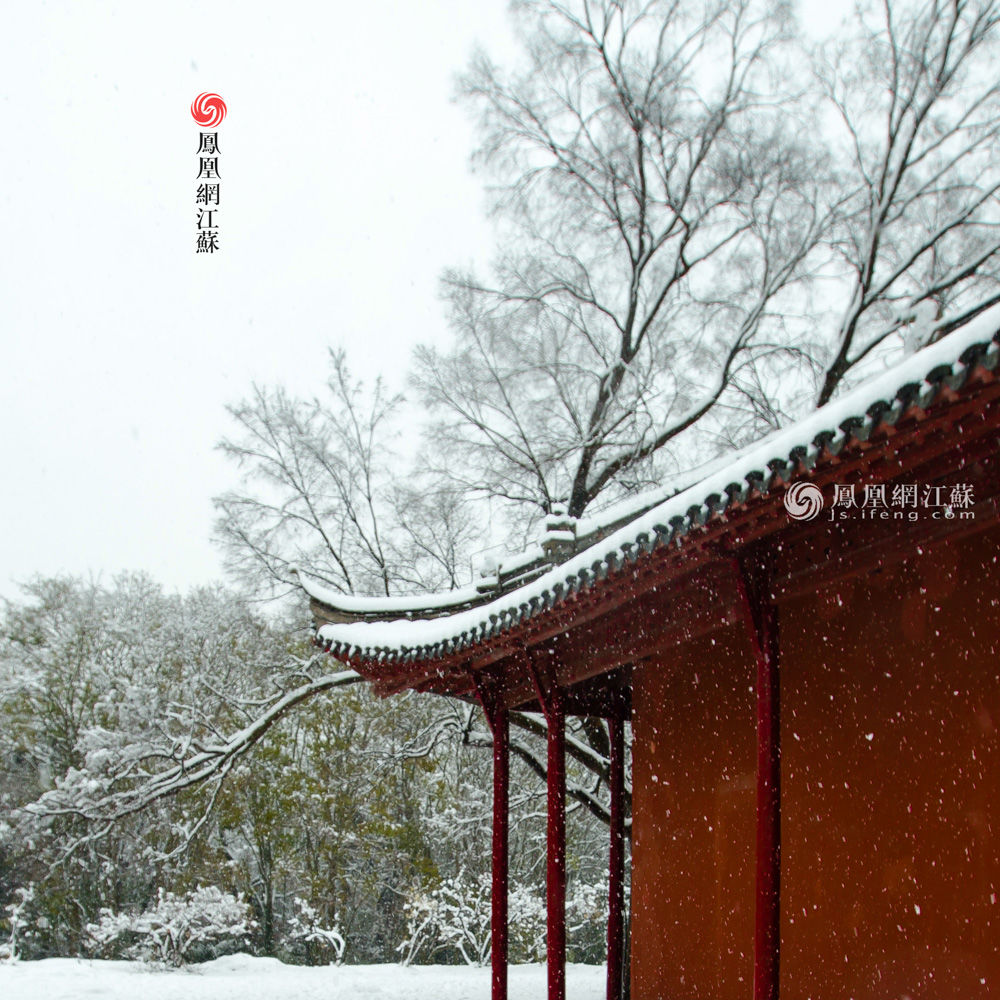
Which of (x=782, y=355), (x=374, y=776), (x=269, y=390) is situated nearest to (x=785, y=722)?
(x=782, y=355)

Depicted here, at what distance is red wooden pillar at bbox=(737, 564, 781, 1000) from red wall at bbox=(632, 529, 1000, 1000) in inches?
19.8

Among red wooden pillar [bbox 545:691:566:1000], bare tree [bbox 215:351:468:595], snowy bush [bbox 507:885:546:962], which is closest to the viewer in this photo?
red wooden pillar [bbox 545:691:566:1000]

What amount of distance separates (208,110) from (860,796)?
10.1m

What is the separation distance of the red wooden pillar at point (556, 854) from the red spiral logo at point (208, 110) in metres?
7.88

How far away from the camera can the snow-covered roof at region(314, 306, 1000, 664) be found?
2.87 metres

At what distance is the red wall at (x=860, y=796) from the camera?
4.08m

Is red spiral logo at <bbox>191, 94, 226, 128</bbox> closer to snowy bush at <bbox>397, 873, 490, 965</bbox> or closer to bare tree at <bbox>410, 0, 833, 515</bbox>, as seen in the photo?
bare tree at <bbox>410, 0, 833, 515</bbox>

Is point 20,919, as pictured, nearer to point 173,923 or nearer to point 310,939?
point 173,923

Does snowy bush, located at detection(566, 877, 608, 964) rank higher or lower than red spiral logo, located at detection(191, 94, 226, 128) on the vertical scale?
lower

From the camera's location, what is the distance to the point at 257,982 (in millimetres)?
13070

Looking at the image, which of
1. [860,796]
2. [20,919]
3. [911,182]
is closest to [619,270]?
[911,182]

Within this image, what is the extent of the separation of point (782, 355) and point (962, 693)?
8.07m

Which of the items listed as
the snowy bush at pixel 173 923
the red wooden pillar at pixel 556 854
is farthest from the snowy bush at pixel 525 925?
the red wooden pillar at pixel 556 854

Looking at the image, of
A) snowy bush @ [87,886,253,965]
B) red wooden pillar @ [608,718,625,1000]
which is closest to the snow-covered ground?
snowy bush @ [87,886,253,965]
